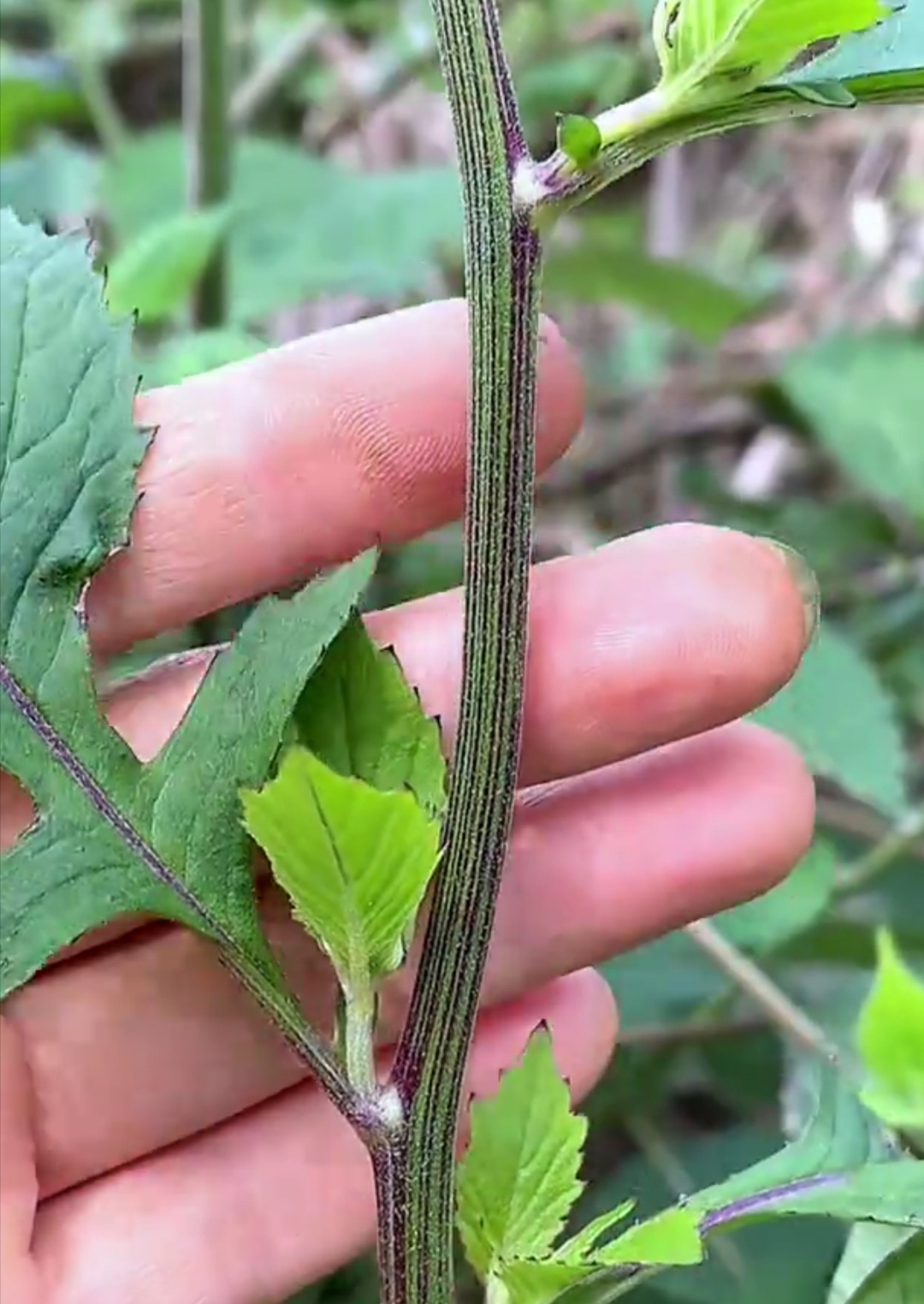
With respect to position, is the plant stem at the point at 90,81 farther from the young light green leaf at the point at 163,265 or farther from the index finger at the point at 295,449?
the index finger at the point at 295,449

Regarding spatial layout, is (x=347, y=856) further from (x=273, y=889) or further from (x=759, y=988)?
(x=759, y=988)

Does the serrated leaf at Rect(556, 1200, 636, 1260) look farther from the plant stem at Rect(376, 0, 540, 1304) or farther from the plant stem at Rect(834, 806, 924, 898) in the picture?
the plant stem at Rect(834, 806, 924, 898)

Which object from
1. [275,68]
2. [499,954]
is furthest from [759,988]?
[275,68]

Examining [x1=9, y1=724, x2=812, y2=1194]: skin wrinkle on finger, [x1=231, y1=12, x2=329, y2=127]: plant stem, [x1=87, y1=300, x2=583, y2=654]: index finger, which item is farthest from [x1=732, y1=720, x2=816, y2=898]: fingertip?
[x1=231, y1=12, x2=329, y2=127]: plant stem

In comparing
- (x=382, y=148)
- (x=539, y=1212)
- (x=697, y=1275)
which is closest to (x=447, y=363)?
(x=539, y=1212)

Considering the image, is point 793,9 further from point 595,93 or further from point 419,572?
point 595,93

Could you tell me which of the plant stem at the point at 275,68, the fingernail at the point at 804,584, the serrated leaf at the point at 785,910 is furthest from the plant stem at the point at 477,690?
the plant stem at the point at 275,68
